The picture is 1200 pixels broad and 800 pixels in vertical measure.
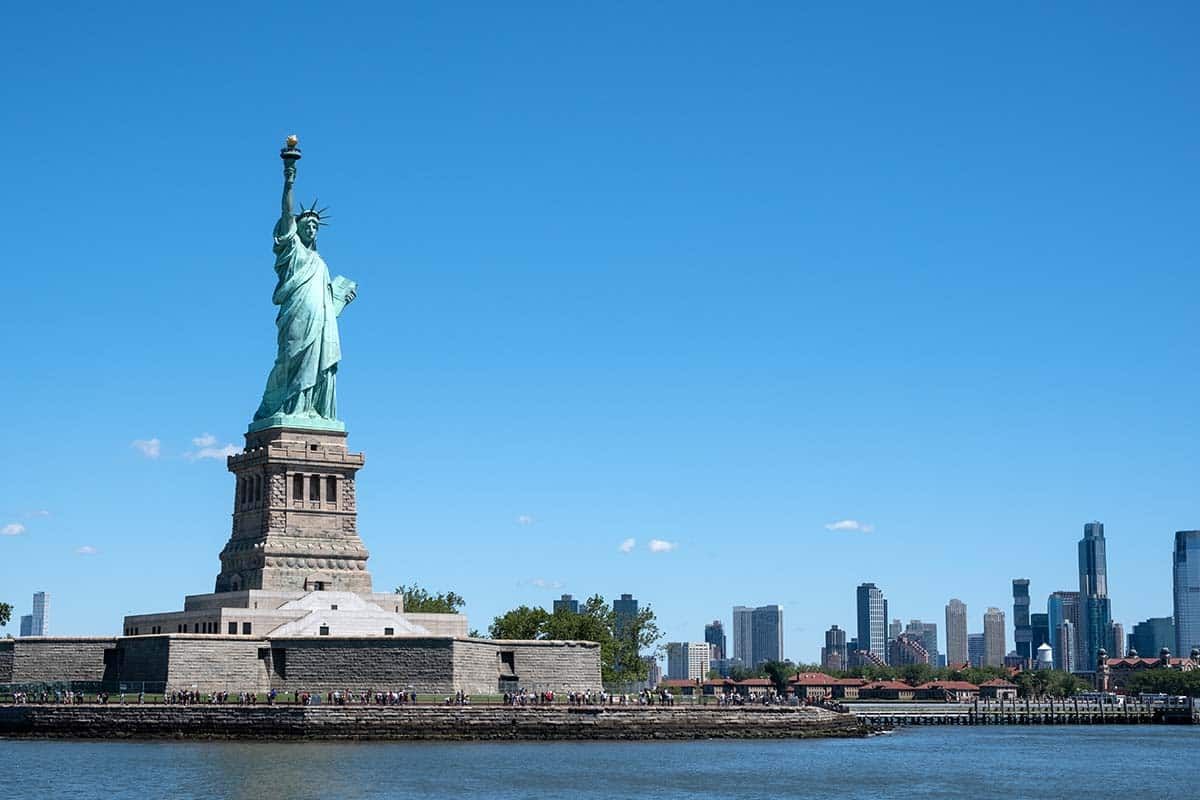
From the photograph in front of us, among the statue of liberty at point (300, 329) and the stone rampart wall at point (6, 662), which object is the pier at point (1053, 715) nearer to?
the statue of liberty at point (300, 329)

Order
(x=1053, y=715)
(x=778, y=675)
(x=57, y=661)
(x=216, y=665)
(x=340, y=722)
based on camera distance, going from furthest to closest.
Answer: (x=778, y=675) → (x=1053, y=715) → (x=57, y=661) → (x=216, y=665) → (x=340, y=722)

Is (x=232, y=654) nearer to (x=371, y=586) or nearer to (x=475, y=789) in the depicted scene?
(x=371, y=586)

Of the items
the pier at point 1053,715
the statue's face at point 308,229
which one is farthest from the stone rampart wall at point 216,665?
the pier at point 1053,715

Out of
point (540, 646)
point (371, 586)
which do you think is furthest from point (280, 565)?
point (540, 646)

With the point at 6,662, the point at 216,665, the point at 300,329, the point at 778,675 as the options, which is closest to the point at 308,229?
the point at 300,329

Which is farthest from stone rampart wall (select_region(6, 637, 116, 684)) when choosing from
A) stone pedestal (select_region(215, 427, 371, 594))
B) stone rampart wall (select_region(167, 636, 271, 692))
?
stone pedestal (select_region(215, 427, 371, 594))

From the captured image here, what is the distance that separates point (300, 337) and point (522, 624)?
23771 millimetres

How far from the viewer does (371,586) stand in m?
92.1

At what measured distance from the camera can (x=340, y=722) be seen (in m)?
75.6

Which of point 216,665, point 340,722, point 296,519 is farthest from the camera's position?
point 296,519

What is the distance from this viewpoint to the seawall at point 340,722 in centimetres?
7494

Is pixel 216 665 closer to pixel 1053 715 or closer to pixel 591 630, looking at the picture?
pixel 591 630

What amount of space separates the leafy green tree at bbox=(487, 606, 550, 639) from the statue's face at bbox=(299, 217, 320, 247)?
26419 mm

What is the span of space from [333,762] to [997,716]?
A: 74938 millimetres
